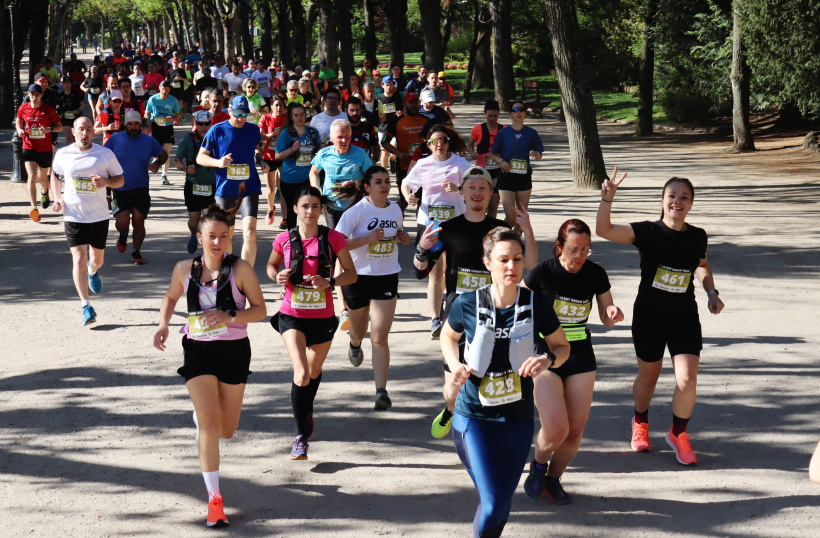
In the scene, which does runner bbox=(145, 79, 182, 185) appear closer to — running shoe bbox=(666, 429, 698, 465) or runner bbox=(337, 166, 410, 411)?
runner bbox=(337, 166, 410, 411)

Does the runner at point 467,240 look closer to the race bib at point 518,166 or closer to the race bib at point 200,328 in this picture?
the race bib at point 200,328


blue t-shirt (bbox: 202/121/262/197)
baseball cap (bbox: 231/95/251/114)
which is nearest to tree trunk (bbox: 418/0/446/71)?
baseball cap (bbox: 231/95/251/114)

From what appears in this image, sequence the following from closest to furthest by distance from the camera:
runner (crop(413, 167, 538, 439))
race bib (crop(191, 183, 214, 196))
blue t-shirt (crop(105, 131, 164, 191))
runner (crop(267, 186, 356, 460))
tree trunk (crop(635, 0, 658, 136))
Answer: runner (crop(267, 186, 356, 460)), runner (crop(413, 167, 538, 439)), blue t-shirt (crop(105, 131, 164, 191)), race bib (crop(191, 183, 214, 196)), tree trunk (crop(635, 0, 658, 136))

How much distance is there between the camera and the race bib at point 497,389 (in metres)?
4.49

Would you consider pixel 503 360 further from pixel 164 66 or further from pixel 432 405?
pixel 164 66

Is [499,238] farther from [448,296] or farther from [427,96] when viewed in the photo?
[427,96]

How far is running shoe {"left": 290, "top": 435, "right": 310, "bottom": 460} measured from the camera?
20.3 feet

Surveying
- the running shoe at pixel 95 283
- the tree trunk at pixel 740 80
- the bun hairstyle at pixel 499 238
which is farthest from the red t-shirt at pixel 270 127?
the tree trunk at pixel 740 80

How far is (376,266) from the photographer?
23.6 feet

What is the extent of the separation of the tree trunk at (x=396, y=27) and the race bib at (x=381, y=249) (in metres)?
31.9

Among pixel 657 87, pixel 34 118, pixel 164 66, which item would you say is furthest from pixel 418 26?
pixel 34 118

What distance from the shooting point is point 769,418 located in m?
Answer: 6.87

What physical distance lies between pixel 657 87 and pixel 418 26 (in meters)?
50.7

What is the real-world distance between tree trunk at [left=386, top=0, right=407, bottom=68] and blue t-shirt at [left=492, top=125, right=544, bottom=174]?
1075 inches
